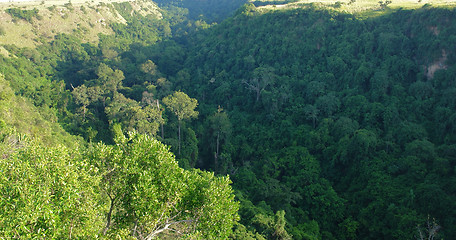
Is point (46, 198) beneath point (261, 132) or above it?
above

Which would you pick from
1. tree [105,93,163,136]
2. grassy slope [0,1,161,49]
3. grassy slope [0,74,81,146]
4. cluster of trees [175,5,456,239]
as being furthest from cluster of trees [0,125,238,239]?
grassy slope [0,1,161,49]

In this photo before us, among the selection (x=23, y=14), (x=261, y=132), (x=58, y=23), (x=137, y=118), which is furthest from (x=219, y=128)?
(x=58, y=23)

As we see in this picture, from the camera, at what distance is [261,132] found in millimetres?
33781

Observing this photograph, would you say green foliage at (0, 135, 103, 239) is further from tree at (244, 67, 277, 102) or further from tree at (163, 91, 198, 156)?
tree at (244, 67, 277, 102)

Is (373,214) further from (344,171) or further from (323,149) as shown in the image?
(323,149)

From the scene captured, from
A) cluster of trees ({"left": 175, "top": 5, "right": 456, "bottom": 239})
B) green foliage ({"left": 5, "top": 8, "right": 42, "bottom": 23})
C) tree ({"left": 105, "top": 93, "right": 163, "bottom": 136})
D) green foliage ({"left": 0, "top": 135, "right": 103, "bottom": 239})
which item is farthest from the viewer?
green foliage ({"left": 5, "top": 8, "right": 42, "bottom": 23})

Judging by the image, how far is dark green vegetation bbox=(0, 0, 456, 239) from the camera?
30.5ft

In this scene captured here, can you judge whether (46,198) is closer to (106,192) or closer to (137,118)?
(106,192)

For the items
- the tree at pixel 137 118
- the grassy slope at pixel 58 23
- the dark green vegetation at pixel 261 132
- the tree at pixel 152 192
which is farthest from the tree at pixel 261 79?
the grassy slope at pixel 58 23

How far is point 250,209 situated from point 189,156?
12.2 metres

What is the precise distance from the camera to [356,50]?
3656 cm

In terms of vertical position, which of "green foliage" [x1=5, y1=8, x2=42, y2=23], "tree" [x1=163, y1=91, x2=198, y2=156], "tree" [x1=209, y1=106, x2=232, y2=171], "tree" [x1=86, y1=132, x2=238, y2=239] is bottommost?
"tree" [x1=209, y1=106, x2=232, y2=171]

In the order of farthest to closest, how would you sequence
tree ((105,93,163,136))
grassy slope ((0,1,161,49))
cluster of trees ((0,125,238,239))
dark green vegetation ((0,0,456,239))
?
grassy slope ((0,1,161,49))
tree ((105,93,163,136))
dark green vegetation ((0,0,456,239))
cluster of trees ((0,125,238,239))

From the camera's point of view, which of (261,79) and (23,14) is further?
(23,14)
